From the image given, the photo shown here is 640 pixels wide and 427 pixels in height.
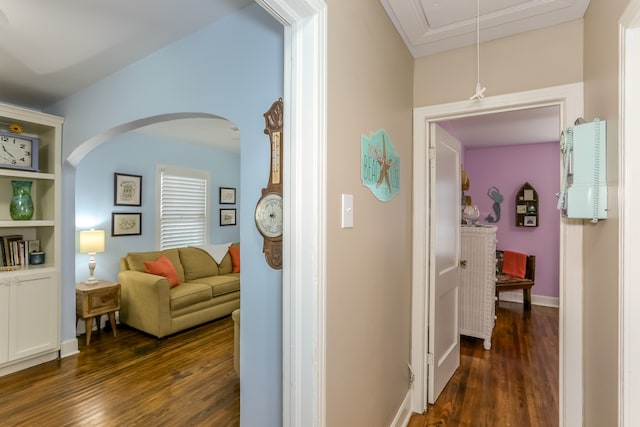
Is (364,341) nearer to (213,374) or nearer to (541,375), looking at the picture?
(213,374)

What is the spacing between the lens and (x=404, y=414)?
2.16 meters

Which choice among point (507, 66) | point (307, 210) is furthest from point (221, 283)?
point (507, 66)

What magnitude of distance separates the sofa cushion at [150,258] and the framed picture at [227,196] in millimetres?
1374

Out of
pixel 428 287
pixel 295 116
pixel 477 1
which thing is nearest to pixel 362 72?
pixel 295 116

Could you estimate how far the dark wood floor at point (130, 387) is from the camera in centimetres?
225

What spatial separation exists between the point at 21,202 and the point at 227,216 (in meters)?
2.95

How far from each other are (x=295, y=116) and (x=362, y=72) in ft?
1.76

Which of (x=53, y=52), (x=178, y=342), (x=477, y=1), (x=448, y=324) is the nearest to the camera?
(x=477, y=1)

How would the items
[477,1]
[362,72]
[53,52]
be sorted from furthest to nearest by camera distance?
[53,52] → [477,1] → [362,72]

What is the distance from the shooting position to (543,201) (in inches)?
193

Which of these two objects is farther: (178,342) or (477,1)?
(178,342)

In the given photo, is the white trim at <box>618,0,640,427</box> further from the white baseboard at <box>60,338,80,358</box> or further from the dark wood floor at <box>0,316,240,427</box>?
the white baseboard at <box>60,338,80,358</box>

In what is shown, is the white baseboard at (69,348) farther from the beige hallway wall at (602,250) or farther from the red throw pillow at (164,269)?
the beige hallway wall at (602,250)

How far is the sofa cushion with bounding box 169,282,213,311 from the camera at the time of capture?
3682 millimetres
